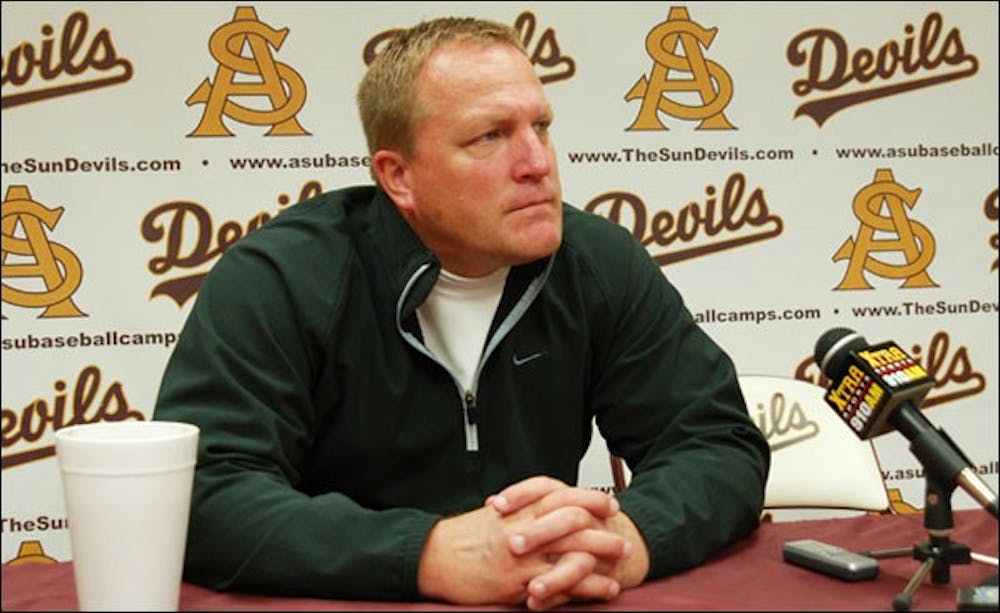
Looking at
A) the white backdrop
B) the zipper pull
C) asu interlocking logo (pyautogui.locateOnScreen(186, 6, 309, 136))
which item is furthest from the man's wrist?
asu interlocking logo (pyautogui.locateOnScreen(186, 6, 309, 136))

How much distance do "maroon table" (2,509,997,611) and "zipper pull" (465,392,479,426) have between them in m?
0.48

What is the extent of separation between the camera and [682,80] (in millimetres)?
3145

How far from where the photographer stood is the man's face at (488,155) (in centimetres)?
174

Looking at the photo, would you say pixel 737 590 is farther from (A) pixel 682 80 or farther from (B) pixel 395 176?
(A) pixel 682 80

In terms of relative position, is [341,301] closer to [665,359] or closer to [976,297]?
[665,359]

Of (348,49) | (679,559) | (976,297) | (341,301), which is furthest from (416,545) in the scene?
(976,297)

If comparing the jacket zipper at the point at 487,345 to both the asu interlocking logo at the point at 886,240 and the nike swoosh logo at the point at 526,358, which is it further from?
the asu interlocking logo at the point at 886,240

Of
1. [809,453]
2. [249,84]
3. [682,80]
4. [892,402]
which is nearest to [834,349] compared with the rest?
[892,402]

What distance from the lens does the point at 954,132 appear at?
3.29m

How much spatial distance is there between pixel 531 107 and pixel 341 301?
43 cm

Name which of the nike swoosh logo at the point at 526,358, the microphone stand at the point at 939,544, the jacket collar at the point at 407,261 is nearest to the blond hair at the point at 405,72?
the jacket collar at the point at 407,261

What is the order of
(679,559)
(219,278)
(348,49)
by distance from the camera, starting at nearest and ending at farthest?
1. (679,559)
2. (219,278)
3. (348,49)

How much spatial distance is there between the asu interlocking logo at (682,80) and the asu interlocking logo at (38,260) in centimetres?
157

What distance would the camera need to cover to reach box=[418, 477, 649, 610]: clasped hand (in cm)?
121
